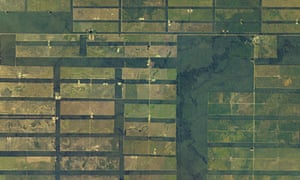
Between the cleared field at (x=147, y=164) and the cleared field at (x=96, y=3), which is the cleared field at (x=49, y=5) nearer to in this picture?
the cleared field at (x=96, y=3)

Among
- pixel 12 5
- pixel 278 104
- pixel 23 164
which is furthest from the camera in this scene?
pixel 278 104

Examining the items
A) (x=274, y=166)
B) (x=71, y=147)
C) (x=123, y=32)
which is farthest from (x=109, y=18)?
(x=274, y=166)

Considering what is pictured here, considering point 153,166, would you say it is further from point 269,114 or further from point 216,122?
point 269,114

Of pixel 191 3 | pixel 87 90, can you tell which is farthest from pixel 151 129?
pixel 191 3

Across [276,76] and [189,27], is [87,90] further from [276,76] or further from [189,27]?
[276,76]

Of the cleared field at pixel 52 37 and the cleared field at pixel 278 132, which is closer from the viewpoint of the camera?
the cleared field at pixel 52 37

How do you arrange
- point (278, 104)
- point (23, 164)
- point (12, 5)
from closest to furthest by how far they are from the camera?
1. point (12, 5)
2. point (23, 164)
3. point (278, 104)

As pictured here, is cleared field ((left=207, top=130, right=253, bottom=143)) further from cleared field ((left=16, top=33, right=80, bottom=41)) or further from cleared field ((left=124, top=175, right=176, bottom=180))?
cleared field ((left=16, top=33, right=80, bottom=41))

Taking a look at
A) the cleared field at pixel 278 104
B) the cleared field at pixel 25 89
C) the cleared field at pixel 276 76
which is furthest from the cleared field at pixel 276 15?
the cleared field at pixel 25 89
